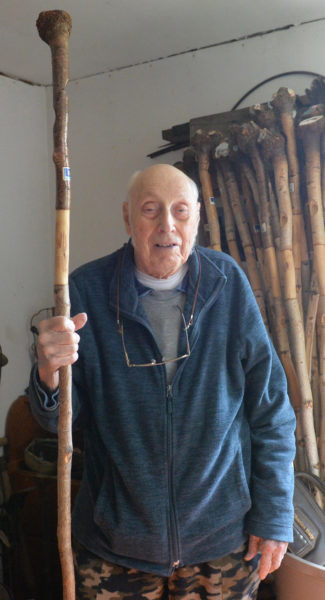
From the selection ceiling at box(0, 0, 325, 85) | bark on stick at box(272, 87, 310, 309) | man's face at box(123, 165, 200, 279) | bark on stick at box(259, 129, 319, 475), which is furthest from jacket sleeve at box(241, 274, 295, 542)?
ceiling at box(0, 0, 325, 85)

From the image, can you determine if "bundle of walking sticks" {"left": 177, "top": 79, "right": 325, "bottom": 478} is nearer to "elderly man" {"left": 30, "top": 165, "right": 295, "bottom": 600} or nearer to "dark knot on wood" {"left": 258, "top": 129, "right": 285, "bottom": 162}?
"dark knot on wood" {"left": 258, "top": 129, "right": 285, "bottom": 162}

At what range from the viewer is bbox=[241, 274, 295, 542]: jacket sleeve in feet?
4.06

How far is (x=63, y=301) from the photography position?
1.04 meters

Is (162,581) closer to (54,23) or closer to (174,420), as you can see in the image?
(174,420)

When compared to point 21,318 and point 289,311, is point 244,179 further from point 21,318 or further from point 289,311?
point 21,318

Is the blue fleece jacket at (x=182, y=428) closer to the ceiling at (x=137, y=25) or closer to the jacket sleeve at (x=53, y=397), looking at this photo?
the jacket sleeve at (x=53, y=397)

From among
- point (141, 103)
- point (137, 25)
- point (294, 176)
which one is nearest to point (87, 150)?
point (141, 103)

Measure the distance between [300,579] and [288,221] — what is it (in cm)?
125

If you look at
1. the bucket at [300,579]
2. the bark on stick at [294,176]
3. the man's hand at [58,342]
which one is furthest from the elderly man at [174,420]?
the bark on stick at [294,176]

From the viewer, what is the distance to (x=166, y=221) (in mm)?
1235

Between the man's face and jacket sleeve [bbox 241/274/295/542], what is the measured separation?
222 mm

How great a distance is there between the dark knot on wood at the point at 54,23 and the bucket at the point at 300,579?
63.9 inches

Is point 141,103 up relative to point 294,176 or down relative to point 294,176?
up

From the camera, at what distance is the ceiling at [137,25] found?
1.90 metres
